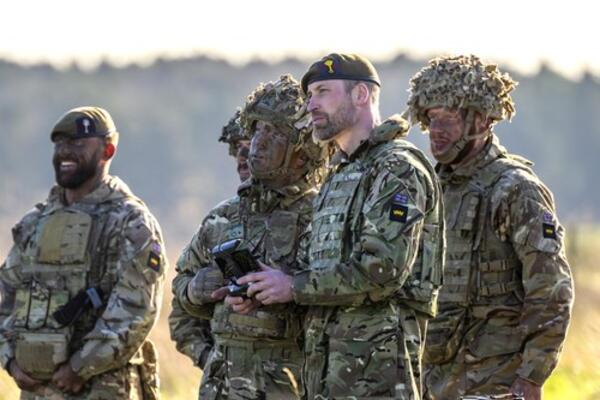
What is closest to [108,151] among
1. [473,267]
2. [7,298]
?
[7,298]

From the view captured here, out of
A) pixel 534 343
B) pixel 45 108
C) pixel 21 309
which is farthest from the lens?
pixel 45 108

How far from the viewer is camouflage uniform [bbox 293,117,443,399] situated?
8.90m

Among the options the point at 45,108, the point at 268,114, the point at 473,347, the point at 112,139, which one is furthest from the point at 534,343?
the point at 45,108

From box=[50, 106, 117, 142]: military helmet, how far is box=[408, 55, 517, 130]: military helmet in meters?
2.50

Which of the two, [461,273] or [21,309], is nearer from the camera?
[461,273]

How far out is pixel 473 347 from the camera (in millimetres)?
10430

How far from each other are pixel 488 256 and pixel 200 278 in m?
1.63

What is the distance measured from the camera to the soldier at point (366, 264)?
8.91 m

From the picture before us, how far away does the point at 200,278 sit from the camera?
34.1 ft

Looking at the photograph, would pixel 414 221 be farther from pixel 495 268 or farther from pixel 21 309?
pixel 21 309

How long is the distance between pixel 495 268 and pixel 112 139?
3274 millimetres

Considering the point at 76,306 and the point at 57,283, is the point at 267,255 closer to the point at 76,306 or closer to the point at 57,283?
the point at 76,306

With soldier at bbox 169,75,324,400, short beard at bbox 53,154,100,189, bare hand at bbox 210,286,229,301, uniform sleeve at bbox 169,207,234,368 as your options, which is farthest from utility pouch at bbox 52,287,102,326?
bare hand at bbox 210,286,229,301

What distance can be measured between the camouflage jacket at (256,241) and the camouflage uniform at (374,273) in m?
0.87
